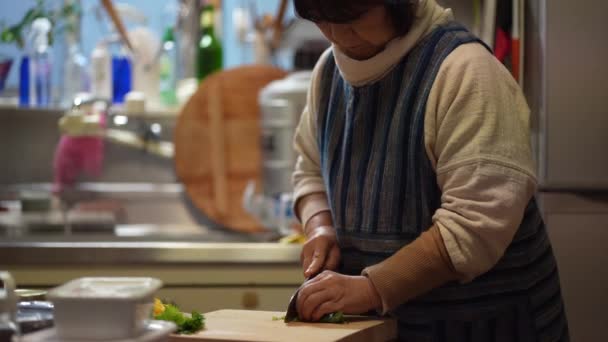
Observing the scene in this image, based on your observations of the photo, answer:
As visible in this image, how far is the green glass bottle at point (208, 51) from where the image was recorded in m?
→ 2.68

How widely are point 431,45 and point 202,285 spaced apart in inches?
44.3

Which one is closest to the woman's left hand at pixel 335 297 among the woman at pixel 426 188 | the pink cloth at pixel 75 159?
the woman at pixel 426 188

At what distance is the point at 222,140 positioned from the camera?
256 cm

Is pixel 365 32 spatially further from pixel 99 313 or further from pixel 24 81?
pixel 24 81

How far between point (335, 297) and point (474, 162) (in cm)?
22

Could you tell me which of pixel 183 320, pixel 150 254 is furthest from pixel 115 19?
pixel 183 320

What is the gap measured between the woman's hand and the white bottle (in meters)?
1.45

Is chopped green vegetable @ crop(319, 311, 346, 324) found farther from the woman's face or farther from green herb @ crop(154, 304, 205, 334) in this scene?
the woman's face

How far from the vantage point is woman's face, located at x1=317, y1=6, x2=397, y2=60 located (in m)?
1.17

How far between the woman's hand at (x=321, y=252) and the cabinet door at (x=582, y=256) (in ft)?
1.71

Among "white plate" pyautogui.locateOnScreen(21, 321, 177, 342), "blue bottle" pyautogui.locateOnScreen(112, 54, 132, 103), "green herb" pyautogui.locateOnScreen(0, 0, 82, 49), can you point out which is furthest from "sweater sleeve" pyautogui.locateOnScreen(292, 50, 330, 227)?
"green herb" pyautogui.locateOnScreen(0, 0, 82, 49)

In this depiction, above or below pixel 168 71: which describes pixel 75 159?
below

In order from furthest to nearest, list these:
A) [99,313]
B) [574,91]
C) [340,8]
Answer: [574,91], [340,8], [99,313]

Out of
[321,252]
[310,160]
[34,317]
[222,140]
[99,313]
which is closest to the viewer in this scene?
[99,313]
